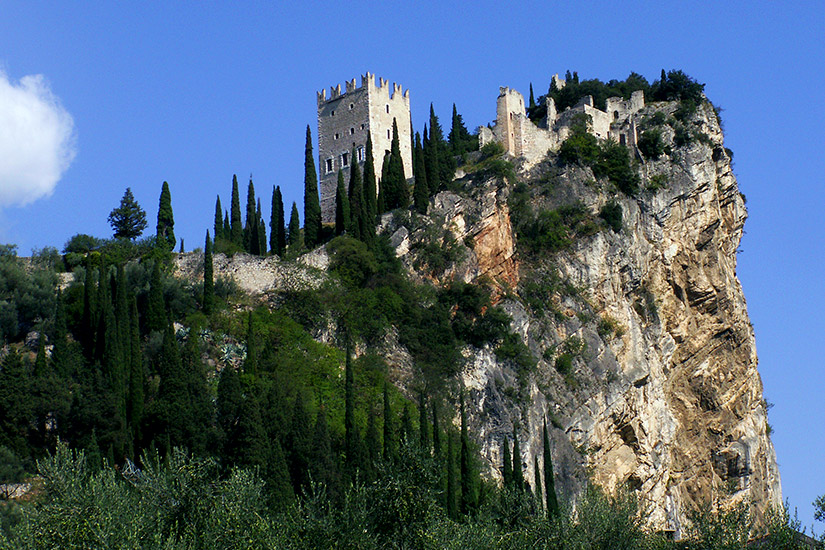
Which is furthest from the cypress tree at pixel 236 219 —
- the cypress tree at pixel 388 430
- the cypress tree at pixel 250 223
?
the cypress tree at pixel 388 430

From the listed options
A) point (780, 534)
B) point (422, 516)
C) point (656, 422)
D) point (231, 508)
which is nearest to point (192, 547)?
point (231, 508)

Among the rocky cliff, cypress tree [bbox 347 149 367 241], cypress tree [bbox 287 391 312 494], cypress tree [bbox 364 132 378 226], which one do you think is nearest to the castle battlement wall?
the rocky cliff

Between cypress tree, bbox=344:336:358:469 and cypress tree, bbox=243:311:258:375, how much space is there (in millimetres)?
3493

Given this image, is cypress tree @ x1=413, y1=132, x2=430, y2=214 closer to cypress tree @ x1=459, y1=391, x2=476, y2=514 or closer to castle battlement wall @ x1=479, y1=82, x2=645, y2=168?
castle battlement wall @ x1=479, y1=82, x2=645, y2=168

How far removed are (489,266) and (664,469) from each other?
1303 centimetres

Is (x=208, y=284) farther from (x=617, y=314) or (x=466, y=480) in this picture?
(x=617, y=314)

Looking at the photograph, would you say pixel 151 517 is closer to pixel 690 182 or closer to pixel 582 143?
pixel 582 143

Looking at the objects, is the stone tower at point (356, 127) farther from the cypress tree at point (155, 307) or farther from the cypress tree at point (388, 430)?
the cypress tree at point (388, 430)

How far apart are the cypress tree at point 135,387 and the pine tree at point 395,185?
15855 mm

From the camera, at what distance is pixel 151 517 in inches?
1164

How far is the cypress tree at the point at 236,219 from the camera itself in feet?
191

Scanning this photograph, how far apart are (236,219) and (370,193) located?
8679mm

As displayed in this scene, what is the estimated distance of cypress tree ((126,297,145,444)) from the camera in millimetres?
41094

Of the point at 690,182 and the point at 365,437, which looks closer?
the point at 365,437
